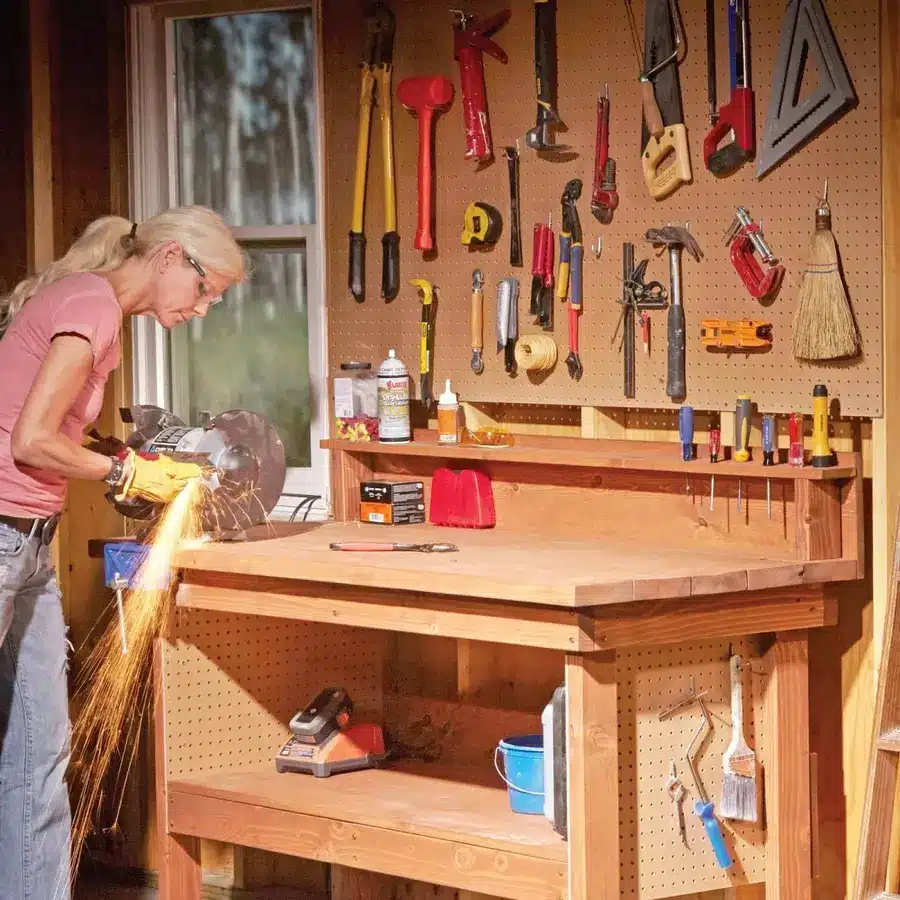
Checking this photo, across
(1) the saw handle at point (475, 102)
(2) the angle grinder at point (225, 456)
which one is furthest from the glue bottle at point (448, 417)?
(1) the saw handle at point (475, 102)

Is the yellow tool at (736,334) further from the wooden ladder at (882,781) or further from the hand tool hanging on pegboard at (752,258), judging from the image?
the wooden ladder at (882,781)

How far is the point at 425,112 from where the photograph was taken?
373cm

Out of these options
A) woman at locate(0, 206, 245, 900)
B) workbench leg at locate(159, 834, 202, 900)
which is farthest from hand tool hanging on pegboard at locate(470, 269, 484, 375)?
workbench leg at locate(159, 834, 202, 900)

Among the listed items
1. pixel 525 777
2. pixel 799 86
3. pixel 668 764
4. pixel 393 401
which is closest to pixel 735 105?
pixel 799 86

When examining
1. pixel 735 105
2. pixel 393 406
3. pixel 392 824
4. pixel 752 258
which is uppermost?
pixel 735 105

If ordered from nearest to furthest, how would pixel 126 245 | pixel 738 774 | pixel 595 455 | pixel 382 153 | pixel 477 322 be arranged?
pixel 738 774, pixel 126 245, pixel 595 455, pixel 477 322, pixel 382 153

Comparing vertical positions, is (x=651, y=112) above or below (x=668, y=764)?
above

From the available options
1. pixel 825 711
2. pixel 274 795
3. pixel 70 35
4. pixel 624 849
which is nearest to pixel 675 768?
pixel 624 849

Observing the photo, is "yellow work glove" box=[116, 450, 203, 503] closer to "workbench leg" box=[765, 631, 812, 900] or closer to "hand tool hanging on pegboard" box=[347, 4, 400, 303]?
"hand tool hanging on pegboard" box=[347, 4, 400, 303]

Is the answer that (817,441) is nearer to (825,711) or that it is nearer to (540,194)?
(825,711)

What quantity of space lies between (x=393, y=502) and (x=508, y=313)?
1.75ft

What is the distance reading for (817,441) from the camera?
10.3ft

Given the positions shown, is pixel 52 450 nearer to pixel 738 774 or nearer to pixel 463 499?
pixel 463 499

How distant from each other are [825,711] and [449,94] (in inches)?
64.1
